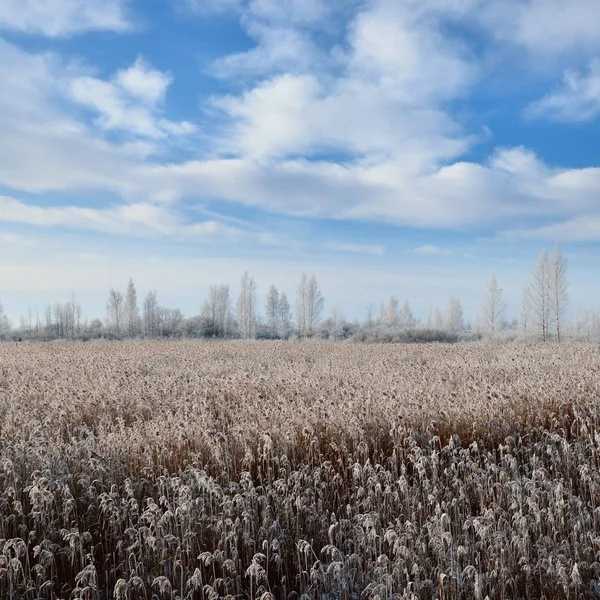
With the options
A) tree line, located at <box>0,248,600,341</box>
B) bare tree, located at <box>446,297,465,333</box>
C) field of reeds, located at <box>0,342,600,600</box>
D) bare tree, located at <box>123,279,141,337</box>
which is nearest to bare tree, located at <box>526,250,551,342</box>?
tree line, located at <box>0,248,600,341</box>

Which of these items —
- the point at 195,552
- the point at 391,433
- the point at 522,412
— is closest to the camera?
the point at 195,552

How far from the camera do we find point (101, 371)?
42.0 feet

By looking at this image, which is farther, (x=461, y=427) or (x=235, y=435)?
(x=461, y=427)

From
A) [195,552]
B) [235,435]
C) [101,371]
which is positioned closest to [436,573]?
[195,552]

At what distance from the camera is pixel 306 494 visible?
4.55 meters

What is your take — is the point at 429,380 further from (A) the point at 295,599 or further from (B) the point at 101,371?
(B) the point at 101,371

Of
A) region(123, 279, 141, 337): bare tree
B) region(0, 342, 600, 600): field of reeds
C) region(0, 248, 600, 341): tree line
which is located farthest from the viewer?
region(123, 279, 141, 337): bare tree

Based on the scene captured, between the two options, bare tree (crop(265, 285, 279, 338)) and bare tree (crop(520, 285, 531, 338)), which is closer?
bare tree (crop(520, 285, 531, 338))

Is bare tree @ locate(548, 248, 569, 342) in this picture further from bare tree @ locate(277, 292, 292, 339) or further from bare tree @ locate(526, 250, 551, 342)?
bare tree @ locate(277, 292, 292, 339)

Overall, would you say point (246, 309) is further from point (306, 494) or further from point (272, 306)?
point (306, 494)

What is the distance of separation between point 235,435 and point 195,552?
7.05ft

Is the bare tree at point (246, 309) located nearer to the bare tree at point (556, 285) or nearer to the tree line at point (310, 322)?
the tree line at point (310, 322)

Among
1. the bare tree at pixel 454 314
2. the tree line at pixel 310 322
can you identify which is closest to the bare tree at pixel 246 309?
the tree line at pixel 310 322

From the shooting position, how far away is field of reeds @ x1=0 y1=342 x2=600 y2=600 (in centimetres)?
353
